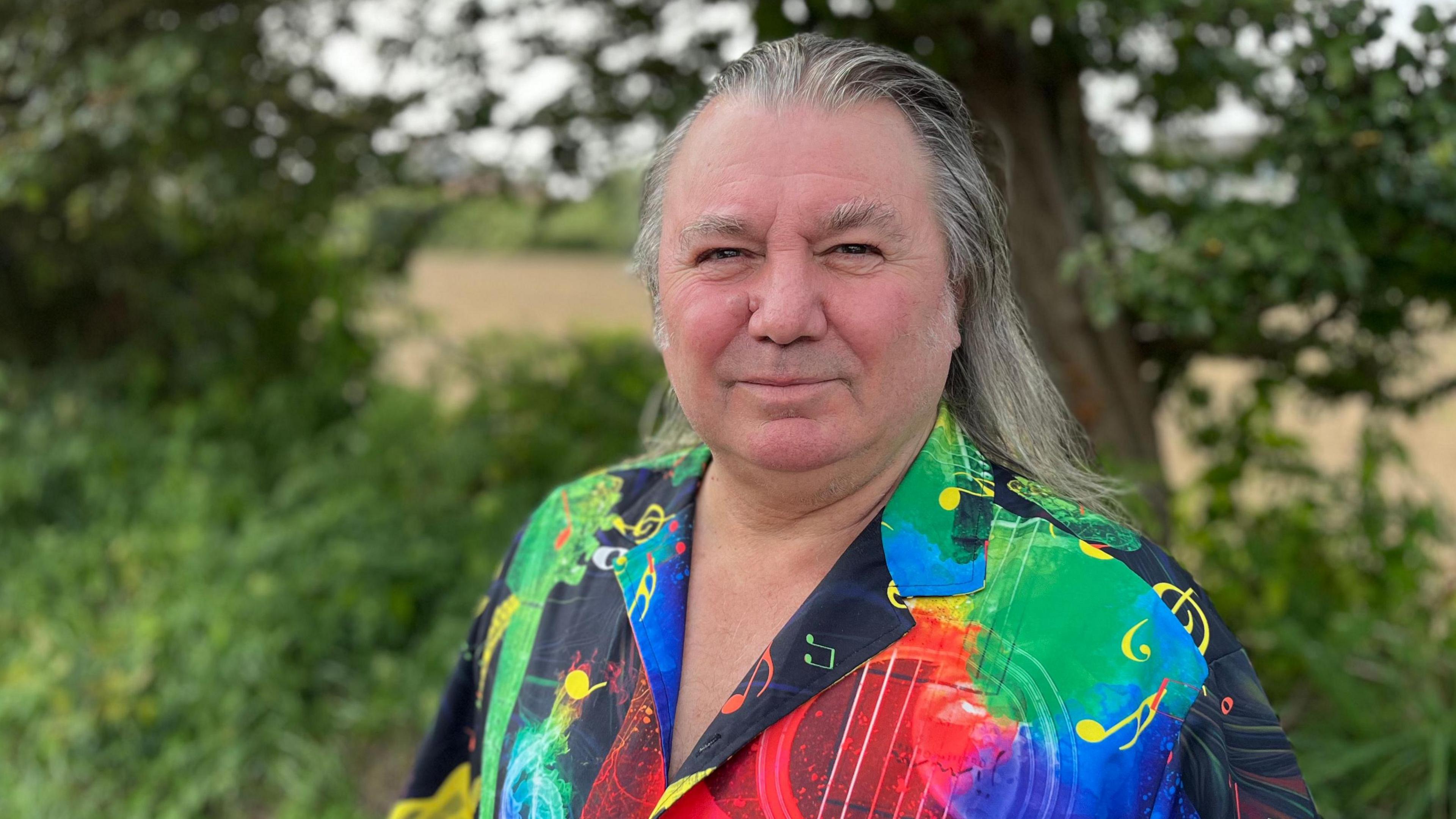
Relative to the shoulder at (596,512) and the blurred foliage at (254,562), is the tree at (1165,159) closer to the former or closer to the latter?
the shoulder at (596,512)

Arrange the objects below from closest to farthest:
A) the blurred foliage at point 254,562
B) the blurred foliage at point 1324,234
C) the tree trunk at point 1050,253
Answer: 1. the blurred foliage at point 1324,234
2. the tree trunk at point 1050,253
3. the blurred foliage at point 254,562

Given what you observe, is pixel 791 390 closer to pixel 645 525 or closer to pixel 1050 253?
pixel 645 525

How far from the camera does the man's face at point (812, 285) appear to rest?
130cm

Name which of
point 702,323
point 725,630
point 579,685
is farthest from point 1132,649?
point 579,685

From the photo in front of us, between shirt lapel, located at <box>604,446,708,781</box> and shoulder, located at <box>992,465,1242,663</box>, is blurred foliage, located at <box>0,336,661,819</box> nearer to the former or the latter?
shirt lapel, located at <box>604,446,708,781</box>

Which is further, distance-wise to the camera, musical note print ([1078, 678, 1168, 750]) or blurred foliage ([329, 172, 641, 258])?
blurred foliage ([329, 172, 641, 258])

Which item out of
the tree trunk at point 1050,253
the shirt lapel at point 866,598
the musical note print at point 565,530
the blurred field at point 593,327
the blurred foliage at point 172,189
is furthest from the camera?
the blurred field at point 593,327

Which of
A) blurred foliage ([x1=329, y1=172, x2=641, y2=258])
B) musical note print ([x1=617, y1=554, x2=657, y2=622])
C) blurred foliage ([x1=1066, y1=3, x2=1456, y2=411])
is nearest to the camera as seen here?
musical note print ([x1=617, y1=554, x2=657, y2=622])

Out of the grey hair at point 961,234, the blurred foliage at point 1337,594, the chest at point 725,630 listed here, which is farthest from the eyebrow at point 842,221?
the blurred foliage at point 1337,594

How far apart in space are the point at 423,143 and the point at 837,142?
3.41 m

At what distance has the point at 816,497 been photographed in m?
1.43

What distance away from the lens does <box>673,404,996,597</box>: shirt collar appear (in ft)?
4.27

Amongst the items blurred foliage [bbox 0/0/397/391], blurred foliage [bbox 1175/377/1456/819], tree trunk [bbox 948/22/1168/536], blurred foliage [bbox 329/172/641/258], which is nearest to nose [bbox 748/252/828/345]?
tree trunk [bbox 948/22/1168/536]

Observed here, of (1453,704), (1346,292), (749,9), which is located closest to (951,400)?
(1346,292)
